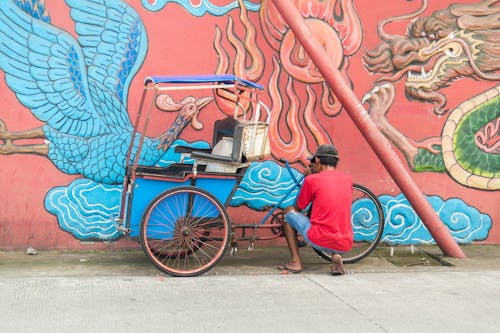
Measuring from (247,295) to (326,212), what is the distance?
1117mm

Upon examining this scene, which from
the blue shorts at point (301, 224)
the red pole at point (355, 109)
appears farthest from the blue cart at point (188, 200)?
the red pole at point (355, 109)

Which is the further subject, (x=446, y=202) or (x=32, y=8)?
(x=446, y=202)

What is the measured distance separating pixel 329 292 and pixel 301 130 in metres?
2.24

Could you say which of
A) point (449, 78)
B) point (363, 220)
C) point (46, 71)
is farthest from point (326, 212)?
point (46, 71)

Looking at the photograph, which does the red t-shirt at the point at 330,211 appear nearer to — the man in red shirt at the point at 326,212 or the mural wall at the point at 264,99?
the man in red shirt at the point at 326,212

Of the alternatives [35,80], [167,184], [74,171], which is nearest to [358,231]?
[167,184]

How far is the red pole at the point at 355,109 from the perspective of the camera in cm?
626

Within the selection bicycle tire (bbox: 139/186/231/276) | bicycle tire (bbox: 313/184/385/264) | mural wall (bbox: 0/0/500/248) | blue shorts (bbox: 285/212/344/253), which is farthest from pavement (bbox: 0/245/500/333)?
mural wall (bbox: 0/0/500/248)

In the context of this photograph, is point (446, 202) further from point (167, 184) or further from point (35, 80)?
point (35, 80)

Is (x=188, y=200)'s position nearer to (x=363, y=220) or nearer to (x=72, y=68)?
(x=72, y=68)

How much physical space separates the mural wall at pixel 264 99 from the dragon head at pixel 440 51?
13 millimetres

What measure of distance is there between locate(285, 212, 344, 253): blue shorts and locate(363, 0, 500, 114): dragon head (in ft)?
6.84

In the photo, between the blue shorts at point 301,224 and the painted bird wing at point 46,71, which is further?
the painted bird wing at point 46,71

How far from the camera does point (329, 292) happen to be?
17.0ft
